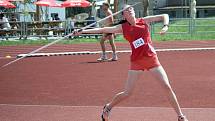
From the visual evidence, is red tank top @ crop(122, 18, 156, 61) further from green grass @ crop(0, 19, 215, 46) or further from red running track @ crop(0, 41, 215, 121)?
green grass @ crop(0, 19, 215, 46)

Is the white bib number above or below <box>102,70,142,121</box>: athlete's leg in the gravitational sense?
above

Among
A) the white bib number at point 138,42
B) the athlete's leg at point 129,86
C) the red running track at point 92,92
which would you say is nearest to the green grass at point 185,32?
the red running track at point 92,92

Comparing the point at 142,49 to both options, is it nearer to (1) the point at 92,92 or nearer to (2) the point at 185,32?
(1) the point at 92,92

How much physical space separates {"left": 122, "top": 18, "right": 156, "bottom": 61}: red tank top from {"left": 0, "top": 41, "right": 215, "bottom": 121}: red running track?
1280mm

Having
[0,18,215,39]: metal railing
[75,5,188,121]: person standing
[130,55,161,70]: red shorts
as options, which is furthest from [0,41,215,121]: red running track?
[0,18,215,39]: metal railing

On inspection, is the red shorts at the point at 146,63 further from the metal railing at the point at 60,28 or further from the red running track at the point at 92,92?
the metal railing at the point at 60,28

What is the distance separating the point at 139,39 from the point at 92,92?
153 inches

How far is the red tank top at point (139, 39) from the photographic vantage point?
23.2 feet

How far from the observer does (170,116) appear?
26.4 ft

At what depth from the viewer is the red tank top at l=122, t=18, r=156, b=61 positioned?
23.2ft

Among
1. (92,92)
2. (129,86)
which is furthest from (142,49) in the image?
(92,92)

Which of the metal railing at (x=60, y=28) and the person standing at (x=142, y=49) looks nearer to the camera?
the person standing at (x=142, y=49)

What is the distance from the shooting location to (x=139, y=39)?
279 inches

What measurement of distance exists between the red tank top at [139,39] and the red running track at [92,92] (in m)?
1.28
